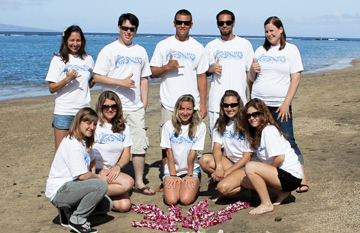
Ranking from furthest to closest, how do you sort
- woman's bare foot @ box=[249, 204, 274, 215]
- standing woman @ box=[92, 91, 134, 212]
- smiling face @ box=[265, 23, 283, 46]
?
smiling face @ box=[265, 23, 283, 46] < standing woman @ box=[92, 91, 134, 212] < woman's bare foot @ box=[249, 204, 274, 215]

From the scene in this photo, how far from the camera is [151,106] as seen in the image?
41.2 feet

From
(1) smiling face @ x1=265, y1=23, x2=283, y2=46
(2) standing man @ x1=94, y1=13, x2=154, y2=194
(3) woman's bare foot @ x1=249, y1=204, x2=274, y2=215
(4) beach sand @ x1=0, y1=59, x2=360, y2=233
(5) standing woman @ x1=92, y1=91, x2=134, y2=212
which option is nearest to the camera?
(4) beach sand @ x1=0, y1=59, x2=360, y2=233

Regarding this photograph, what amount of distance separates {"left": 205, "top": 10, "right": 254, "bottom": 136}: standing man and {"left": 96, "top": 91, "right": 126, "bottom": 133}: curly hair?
4.61ft

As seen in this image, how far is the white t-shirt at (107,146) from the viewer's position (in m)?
5.11

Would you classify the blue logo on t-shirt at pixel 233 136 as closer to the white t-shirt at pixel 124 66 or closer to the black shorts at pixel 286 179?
the black shorts at pixel 286 179

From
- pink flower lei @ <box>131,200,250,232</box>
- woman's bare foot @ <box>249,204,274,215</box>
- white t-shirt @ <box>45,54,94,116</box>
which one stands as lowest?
pink flower lei @ <box>131,200,250,232</box>

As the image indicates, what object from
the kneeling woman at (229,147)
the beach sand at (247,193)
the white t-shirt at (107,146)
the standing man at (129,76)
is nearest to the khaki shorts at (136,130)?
the standing man at (129,76)

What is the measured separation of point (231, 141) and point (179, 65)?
4.42 ft

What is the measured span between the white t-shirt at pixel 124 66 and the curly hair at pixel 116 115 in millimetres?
474

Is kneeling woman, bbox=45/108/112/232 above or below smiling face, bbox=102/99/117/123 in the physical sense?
below

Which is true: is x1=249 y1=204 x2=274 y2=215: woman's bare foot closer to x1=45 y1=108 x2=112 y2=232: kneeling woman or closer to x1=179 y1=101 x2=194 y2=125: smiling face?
x1=179 y1=101 x2=194 y2=125: smiling face

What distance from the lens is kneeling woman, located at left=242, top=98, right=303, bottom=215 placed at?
466 cm

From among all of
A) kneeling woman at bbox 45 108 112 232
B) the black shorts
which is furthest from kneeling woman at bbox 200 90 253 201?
kneeling woman at bbox 45 108 112 232

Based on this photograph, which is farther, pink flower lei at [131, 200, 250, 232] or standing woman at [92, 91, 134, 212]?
standing woman at [92, 91, 134, 212]
